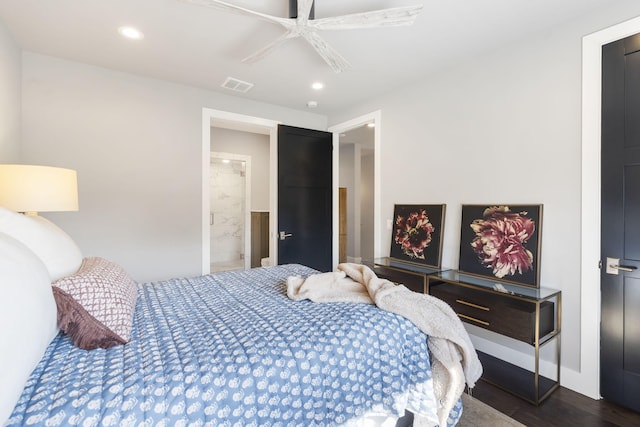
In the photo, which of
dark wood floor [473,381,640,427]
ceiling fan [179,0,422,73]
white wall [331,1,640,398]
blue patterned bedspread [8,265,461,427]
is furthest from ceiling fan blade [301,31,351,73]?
dark wood floor [473,381,640,427]

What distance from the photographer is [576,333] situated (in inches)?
79.1

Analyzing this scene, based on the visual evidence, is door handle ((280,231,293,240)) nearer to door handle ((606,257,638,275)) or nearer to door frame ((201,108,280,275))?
door frame ((201,108,280,275))

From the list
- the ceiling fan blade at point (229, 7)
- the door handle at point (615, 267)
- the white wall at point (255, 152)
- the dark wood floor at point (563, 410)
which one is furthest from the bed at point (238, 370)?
the white wall at point (255, 152)

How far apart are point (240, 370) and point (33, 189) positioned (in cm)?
184

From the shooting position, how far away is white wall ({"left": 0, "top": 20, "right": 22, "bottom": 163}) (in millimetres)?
2121

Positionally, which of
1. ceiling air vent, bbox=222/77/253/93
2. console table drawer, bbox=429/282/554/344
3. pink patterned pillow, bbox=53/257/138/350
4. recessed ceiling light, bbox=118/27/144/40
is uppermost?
ceiling air vent, bbox=222/77/253/93

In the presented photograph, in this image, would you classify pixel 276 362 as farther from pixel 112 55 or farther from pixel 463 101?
pixel 112 55

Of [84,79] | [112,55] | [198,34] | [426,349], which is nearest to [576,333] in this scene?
[426,349]

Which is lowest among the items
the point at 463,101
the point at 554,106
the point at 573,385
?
the point at 573,385

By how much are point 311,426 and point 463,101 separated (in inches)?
109

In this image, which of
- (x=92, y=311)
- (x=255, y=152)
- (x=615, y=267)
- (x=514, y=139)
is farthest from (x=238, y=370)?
(x=255, y=152)

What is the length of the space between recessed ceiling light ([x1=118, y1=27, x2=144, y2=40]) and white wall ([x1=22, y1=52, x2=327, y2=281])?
778 millimetres

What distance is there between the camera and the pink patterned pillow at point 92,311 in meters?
1.05

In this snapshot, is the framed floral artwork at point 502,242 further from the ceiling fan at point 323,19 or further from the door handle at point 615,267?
the ceiling fan at point 323,19
